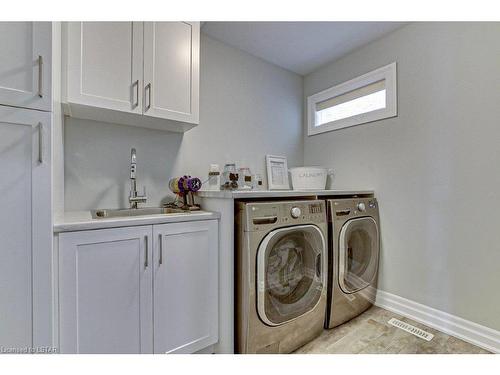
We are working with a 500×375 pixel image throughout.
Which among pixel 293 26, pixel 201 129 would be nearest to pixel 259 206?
pixel 201 129

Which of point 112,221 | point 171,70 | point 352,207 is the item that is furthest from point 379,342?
point 171,70

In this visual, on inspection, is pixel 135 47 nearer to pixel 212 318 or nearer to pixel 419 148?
pixel 212 318

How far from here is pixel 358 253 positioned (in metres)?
2.00

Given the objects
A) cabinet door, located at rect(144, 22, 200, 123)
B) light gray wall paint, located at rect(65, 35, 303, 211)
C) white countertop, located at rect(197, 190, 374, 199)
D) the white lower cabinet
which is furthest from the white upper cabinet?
the white lower cabinet

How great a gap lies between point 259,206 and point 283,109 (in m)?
1.60

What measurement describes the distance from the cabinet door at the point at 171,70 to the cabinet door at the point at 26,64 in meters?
0.57

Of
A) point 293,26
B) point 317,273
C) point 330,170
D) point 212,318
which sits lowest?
point 212,318

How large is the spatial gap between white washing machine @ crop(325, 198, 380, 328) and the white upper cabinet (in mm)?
1302

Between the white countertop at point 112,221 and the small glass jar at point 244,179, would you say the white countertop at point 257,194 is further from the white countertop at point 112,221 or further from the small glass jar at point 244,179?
the small glass jar at point 244,179

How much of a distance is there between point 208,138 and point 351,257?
1.54 meters

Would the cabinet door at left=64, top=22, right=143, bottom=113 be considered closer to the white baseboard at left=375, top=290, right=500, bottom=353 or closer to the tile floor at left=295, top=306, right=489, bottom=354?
the tile floor at left=295, top=306, right=489, bottom=354

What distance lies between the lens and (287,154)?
2.67 meters

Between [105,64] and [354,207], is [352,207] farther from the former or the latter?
[105,64]

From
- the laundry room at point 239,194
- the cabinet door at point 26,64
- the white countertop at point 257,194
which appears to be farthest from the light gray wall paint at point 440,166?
the cabinet door at point 26,64
